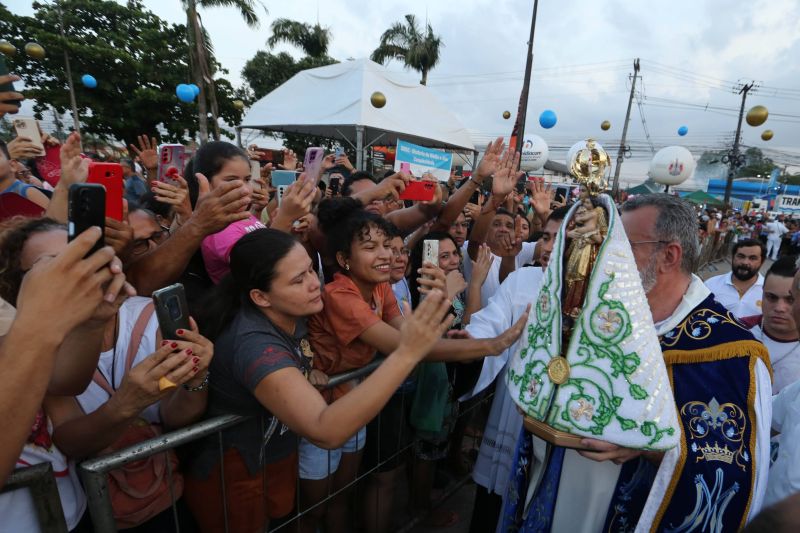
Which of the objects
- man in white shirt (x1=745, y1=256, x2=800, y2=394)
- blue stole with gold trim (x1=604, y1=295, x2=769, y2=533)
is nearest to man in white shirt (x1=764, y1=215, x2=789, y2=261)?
man in white shirt (x1=745, y1=256, x2=800, y2=394)

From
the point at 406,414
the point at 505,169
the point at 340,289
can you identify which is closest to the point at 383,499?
the point at 406,414

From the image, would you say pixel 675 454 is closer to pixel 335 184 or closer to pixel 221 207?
pixel 221 207

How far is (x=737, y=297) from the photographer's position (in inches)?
181

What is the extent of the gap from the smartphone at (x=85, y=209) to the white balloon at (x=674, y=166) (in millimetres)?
15481

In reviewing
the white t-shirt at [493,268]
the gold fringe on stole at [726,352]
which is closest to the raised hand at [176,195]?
the white t-shirt at [493,268]

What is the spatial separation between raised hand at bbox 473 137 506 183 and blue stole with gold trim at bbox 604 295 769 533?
1844 mm

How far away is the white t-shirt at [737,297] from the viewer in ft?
13.9

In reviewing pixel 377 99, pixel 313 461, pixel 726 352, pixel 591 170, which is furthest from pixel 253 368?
pixel 377 99

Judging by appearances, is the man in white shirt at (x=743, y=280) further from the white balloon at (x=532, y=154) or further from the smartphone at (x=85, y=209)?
the white balloon at (x=532, y=154)

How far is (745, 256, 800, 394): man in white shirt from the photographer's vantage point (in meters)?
2.84

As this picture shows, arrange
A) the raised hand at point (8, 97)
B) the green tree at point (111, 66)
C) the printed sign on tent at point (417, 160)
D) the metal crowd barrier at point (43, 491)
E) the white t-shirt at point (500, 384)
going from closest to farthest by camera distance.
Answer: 1. the metal crowd barrier at point (43, 491)
2. the raised hand at point (8, 97)
3. the white t-shirt at point (500, 384)
4. the printed sign on tent at point (417, 160)
5. the green tree at point (111, 66)

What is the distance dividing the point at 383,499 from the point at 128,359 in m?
1.66

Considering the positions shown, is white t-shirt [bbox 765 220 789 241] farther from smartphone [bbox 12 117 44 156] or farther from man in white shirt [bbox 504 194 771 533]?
smartphone [bbox 12 117 44 156]

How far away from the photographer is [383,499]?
8.15 ft
